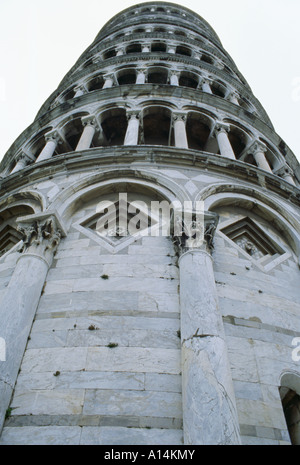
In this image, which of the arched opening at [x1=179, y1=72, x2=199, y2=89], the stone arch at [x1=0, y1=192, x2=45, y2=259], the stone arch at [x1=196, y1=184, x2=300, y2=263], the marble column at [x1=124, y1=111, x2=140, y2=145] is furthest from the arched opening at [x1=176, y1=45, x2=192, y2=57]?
the stone arch at [x1=0, y1=192, x2=45, y2=259]

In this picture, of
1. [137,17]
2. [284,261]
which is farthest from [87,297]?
[137,17]

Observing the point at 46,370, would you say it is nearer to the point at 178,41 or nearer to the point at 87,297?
the point at 87,297

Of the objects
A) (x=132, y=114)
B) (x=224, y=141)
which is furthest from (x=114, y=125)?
(x=224, y=141)

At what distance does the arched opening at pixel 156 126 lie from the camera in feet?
40.2

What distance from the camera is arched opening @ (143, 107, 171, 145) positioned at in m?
12.2

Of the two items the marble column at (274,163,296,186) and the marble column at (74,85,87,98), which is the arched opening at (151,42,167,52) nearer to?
the marble column at (74,85,87,98)

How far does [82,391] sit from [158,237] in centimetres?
326

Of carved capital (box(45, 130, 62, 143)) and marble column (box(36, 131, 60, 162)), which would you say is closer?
marble column (box(36, 131, 60, 162))

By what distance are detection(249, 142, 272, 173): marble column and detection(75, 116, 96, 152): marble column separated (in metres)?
5.43

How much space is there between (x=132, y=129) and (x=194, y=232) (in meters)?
5.59

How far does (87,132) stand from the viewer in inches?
441

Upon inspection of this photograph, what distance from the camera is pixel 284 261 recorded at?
24.3 ft

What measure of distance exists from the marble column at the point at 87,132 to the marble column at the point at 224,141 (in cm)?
408
